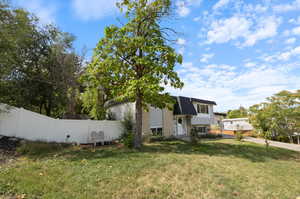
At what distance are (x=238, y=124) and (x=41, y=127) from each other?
3277cm

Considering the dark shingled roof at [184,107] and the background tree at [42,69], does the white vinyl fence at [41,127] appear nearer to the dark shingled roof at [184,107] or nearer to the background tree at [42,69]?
the background tree at [42,69]

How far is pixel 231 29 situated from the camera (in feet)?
34.3

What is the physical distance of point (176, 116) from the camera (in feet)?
63.2

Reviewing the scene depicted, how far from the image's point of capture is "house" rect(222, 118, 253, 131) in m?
29.6

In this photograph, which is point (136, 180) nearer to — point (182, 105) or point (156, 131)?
point (156, 131)

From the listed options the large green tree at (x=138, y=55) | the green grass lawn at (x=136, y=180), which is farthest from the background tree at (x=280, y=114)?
the large green tree at (x=138, y=55)

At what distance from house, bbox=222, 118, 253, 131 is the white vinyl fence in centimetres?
2790

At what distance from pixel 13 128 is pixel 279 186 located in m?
13.7

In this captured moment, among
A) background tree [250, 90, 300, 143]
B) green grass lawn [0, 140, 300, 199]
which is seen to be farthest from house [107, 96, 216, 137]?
green grass lawn [0, 140, 300, 199]

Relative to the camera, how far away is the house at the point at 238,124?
29.6 m

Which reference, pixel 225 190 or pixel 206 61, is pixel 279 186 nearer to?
pixel 225 190

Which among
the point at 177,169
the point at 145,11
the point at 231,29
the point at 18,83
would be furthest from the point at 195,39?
the point at 18,83

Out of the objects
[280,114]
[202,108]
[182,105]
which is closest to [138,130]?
[182,105]

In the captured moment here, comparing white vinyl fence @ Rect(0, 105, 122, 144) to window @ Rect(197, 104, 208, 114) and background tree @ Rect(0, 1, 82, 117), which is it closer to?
background tree @ Rect(0, 1, 82, 117)
